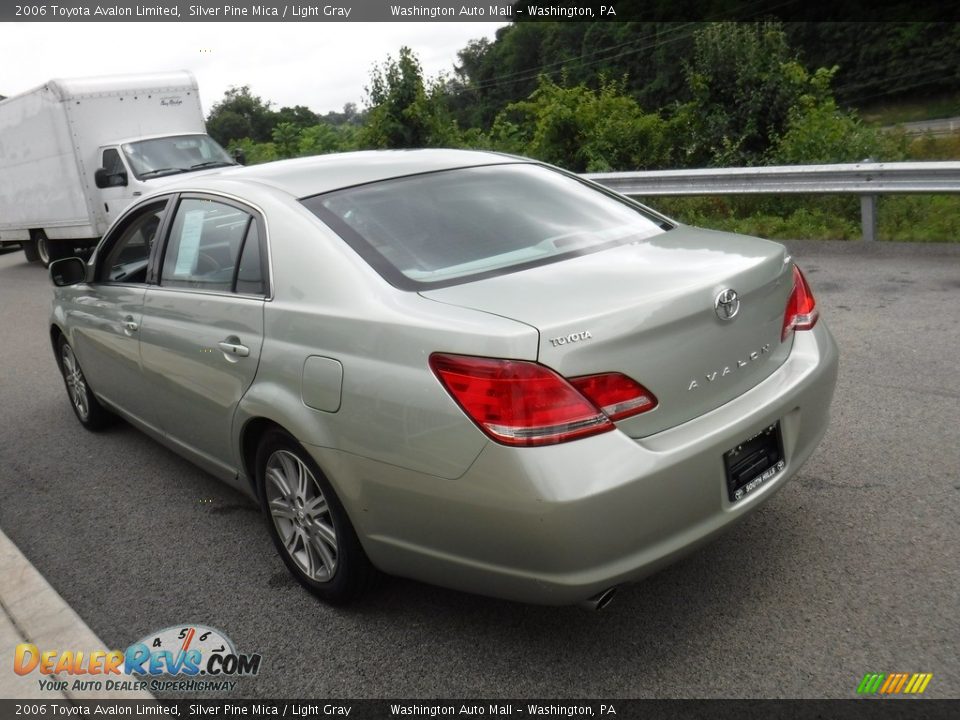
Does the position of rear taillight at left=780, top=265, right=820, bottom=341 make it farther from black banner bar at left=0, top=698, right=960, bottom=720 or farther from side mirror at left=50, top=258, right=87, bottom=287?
side mirror at left=50, top=258, right=87, bottom=287

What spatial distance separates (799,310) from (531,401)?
139 centimetres

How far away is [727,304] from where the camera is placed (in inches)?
114

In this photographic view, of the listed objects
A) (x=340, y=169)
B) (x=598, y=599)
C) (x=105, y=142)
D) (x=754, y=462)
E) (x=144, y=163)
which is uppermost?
(x=105, y=142)

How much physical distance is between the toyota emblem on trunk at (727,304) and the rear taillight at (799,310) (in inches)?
15.1

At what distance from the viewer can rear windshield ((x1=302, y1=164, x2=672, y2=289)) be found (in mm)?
3189

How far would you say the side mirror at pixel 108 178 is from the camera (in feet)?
46.8

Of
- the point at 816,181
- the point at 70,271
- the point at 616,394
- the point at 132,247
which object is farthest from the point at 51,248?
the point at 616,394

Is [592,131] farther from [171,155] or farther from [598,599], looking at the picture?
[598,599]

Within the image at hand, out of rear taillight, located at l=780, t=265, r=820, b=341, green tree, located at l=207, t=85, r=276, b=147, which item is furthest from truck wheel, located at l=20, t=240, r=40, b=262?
green tree, located at l=207, t=85, r=276, b=147

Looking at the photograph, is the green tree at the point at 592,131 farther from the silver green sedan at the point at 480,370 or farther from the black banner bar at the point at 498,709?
the black banner bar at the point at 498,709

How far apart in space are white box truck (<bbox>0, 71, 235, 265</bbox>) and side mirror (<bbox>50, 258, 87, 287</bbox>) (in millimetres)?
9183

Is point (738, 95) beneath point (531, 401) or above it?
above

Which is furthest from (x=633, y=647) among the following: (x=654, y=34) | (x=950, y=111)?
(x=654, y=34)

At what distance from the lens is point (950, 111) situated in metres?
57.2
